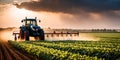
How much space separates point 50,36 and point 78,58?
115 feet

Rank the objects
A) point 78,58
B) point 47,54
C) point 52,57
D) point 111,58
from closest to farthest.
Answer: point 78,58, point 111,58, point 52,57, point 47,54

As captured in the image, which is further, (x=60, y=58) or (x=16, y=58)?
(x=16, y=58)

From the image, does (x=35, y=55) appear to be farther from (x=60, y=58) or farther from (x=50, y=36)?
(x=50, y=36)

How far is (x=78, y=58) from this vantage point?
52.7 ft

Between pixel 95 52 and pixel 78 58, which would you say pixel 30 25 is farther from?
pixel 78 58

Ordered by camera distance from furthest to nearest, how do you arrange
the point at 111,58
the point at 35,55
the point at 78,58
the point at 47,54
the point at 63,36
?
the point at 63,36 < the point at 35,55 < the point at 47,54 < the point at 111,58 < the point at 78,58

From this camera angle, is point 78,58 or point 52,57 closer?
point 78,58

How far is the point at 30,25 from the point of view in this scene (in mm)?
39844

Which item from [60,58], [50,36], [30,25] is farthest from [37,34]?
[60,58]

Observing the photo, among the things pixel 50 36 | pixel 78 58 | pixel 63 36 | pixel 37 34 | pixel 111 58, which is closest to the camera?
pixel 78 58

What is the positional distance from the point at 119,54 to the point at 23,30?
23667 millimetres

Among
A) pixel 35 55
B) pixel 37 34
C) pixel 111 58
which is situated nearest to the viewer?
pixel 111 58

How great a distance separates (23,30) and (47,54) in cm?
2034

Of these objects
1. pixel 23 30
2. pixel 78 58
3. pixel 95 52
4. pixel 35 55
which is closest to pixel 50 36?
pixel 23 30
